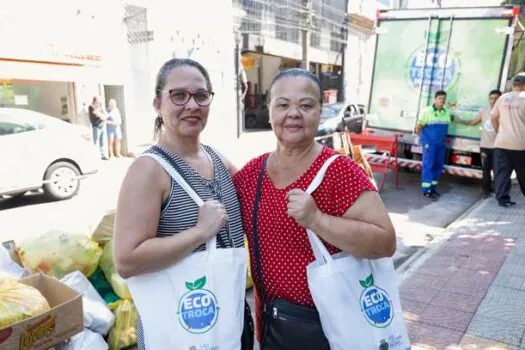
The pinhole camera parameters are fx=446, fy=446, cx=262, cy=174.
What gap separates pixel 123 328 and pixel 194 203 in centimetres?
191

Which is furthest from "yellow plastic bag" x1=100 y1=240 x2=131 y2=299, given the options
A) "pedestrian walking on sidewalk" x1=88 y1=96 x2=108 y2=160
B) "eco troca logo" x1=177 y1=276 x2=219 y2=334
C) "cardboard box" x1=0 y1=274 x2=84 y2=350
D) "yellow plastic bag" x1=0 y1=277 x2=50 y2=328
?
"pedestrian walking on sidewalk" x1=88 y1=96 x2=108 y2=160

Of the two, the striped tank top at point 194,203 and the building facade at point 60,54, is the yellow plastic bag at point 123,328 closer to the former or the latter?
the striped tank top at point 194,203

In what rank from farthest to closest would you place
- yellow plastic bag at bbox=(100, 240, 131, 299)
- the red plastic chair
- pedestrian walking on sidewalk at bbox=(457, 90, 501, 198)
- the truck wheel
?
the red plastic chair
the truck wheel
pedestrian walking on sidewalk at bbox=(457, 90, 501, 198)
yellow plastic bag at bbox=(100, 240, 131, 299)

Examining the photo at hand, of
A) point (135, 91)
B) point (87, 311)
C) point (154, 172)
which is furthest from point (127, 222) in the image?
point (135, 91)

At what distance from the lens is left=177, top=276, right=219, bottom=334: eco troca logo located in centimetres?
146

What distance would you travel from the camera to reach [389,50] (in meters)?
7.98

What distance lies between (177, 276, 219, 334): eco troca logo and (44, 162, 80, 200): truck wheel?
711 cm

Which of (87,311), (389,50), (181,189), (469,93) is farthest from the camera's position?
(389,50)

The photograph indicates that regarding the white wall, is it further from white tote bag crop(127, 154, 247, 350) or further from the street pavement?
white tote bag crop(127, 154, 247, 350)

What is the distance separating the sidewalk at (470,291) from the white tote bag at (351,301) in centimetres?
170

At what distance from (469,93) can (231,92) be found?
11220 millimetres

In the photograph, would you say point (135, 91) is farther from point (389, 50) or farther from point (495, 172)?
point (495, 172)

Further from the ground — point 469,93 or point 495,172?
point 469,93

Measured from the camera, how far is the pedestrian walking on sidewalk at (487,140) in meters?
6.96
